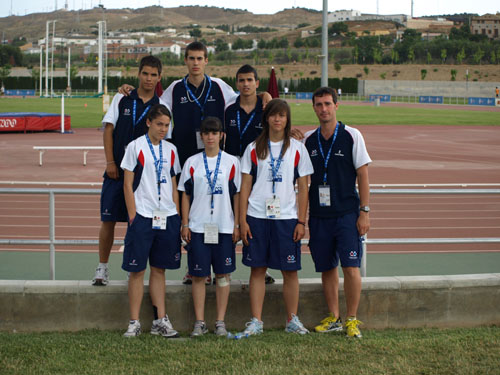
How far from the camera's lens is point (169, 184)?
17.0ft

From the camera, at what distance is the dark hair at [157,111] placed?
5.12 metres

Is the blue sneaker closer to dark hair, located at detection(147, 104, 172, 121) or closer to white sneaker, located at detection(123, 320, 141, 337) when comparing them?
white sneaker, located at detection(123, 320, 141, 337)

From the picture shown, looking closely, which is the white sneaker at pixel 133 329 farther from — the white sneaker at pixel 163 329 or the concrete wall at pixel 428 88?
the concrete wall at pixel 428 88

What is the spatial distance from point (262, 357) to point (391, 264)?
12.4 ft

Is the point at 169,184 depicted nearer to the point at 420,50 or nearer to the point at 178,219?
the point at 178,219

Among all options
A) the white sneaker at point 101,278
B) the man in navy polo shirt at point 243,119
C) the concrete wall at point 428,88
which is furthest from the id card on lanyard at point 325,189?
the concrete wall at point 428,88

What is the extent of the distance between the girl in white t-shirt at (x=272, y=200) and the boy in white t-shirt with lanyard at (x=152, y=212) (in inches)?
21.6

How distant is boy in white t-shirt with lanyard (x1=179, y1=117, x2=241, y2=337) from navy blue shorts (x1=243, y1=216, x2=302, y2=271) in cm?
15

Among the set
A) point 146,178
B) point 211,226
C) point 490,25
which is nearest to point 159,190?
point 146,178

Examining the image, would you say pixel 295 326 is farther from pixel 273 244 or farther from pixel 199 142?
pixel 199 142

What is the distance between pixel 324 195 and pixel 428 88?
313 ft

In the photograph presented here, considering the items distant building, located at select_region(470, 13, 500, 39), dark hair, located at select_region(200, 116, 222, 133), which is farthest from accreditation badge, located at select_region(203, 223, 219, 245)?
distant building, located at select_region(470, 13, 500, 39)

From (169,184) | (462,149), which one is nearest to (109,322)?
(169,184)

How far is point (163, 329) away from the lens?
5.14 meters
